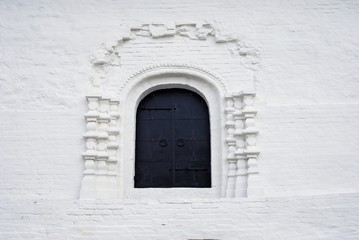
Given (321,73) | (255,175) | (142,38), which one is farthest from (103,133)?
(321,73)

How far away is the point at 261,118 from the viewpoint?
306 inches

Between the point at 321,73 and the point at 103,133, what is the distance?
364 centimetres

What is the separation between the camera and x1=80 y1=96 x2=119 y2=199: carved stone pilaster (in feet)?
24.3

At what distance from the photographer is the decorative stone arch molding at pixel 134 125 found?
7.50 m

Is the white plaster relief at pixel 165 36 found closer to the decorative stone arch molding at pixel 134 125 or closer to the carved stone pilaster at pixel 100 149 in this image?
the decorative stone arch molding at pixel 134 125

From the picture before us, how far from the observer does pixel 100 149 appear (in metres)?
7.65

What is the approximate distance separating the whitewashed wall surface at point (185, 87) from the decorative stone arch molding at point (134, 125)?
0.06 ft

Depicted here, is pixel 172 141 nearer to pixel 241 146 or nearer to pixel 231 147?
pixel 231 147

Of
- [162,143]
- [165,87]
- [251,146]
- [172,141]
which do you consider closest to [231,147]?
[251,146]

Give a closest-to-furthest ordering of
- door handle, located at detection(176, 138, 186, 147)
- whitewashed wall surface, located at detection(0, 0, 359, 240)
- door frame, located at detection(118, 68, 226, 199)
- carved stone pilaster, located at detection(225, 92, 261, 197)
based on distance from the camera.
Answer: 1. whitewashed wall surface, located at detection(0, 0, 359, 240)
2. carved stone pilaster, located at detection(225, 92, 261, 197)
3. door frame, located at detection(118, 68, 226, 199)
4. door handle, located at detection(176, 138, 186, 147)

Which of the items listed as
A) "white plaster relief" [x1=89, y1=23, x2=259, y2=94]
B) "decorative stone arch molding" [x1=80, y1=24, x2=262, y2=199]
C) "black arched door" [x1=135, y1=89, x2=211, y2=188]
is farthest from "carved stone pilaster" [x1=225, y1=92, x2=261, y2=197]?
"white plaster relief" [x1=89, y1=23, x2=259, y2=94]

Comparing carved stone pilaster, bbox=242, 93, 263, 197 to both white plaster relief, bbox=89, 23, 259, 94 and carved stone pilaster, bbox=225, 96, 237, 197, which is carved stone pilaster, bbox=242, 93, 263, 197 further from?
white plaster relief, bbox=89, 23, 259, 94

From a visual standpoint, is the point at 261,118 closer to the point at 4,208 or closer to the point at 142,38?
the point at 142,38

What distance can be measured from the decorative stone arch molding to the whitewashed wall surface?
0.06 ft
